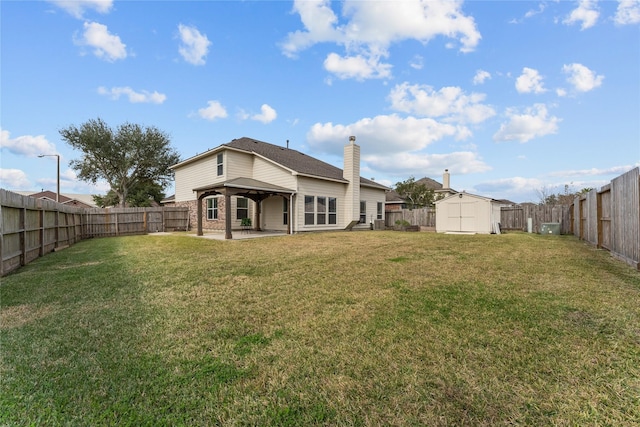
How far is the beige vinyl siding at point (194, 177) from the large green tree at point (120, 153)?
6313 millimetres

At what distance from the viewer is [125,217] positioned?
17.2 m

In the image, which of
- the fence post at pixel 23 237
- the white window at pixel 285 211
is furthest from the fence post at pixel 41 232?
the white window at pixel 285 211

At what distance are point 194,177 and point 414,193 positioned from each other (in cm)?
2238

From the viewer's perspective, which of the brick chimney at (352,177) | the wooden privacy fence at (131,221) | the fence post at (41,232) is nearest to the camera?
the fence post at (41,232)

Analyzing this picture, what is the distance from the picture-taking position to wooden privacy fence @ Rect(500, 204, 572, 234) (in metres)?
16.7

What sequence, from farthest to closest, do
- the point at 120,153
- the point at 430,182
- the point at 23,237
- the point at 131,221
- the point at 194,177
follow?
1. the point at 430,182
2. the point at 120,153
3. the point at 194,177
4. the point at 131,221
5. the point at 23,237

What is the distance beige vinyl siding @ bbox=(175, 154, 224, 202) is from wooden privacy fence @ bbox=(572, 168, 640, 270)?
53.5 ft

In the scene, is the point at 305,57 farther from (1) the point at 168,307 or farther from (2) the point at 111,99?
(1) the point at 168,307

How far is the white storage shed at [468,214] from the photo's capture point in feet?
53.5

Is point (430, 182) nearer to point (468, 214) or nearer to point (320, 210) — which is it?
point (468, 214)

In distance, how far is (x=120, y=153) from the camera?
27734mm

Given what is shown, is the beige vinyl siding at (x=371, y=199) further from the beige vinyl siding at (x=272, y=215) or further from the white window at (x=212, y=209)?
the white window at (x=212, y=209)

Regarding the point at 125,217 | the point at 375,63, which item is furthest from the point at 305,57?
the point at 125,217

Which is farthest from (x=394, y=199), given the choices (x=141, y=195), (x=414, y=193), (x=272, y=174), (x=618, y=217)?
(x=141, y=195)
